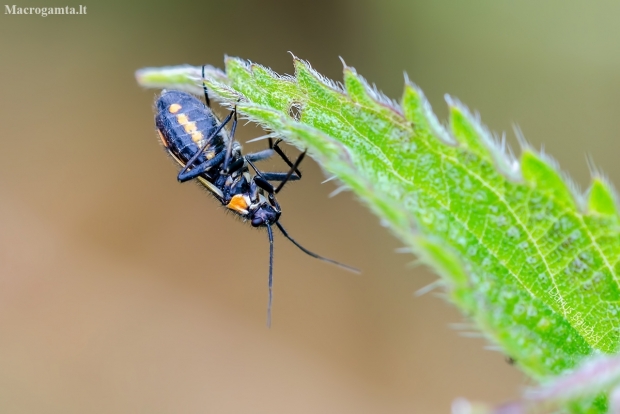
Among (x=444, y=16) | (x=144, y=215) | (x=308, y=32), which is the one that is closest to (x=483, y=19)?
(x=444, y=16)

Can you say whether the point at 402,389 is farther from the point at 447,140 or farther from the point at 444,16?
the point at 447,140

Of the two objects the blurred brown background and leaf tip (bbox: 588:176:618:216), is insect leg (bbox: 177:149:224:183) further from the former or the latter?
the blurred brown background

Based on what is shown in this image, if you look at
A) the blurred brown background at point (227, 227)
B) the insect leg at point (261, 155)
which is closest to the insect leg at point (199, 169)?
the insect leg at point (261, 155)

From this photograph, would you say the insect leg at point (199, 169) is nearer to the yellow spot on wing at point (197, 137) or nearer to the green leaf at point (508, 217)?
the yellow spot on wing at point (197, 137)

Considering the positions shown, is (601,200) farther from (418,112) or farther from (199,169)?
(199,169)

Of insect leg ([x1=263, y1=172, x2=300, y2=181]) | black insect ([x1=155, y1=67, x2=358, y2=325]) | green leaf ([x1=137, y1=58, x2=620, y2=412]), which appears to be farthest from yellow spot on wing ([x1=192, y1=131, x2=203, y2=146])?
green leaf ([x1=137, y1=58, x2=620, y2=412])
